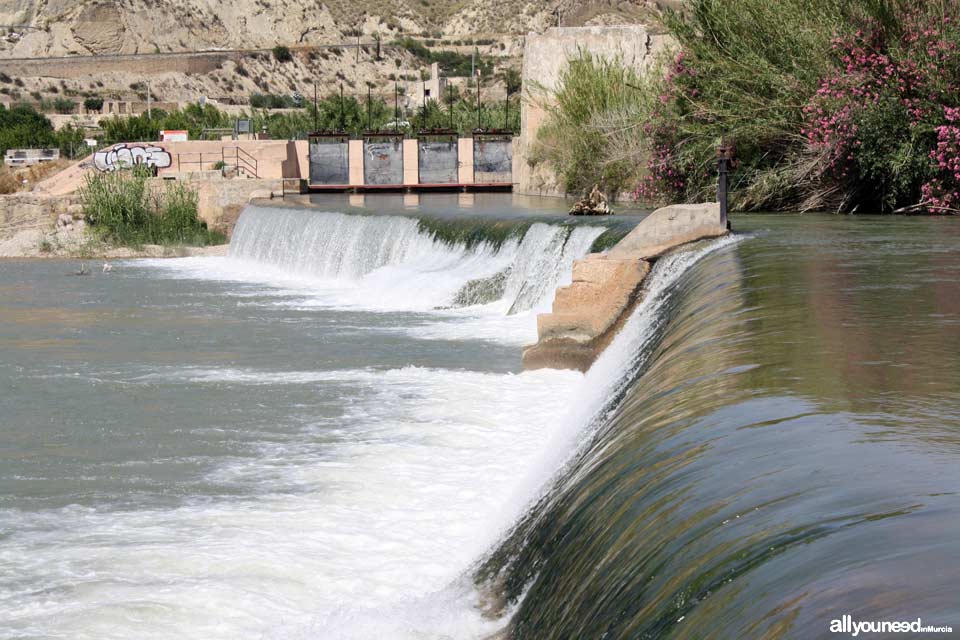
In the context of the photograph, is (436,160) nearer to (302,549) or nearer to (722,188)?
(722,188)

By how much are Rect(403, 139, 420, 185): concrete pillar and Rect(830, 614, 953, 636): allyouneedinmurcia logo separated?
129 feet

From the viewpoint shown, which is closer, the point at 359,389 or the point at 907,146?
the point at 359,389

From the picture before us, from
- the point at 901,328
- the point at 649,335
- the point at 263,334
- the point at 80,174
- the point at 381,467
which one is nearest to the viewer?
the point at 901,328

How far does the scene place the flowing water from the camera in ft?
12.2

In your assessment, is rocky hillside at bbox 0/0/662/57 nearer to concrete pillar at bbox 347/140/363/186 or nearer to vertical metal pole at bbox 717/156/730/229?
concrete pillar at bbox 347/140/363/186

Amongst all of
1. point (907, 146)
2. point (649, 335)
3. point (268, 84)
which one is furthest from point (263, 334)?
point (268, 84)

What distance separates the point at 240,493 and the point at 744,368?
3.30 metres

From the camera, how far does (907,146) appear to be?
16.7 metres

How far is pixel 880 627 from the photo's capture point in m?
2.80

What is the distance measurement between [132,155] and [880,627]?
40.2 m

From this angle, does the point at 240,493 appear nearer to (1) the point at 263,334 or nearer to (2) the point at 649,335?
(2) the point at 649,335

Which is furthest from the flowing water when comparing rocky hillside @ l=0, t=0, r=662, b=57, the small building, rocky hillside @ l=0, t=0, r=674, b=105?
rocky hillside @ l=0, t=0, r=662, b=57

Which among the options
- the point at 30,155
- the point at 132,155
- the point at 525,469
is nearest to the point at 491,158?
the point at 132,155

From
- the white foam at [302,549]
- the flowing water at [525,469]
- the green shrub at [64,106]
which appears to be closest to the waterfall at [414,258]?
the flowing water at [525,469]
